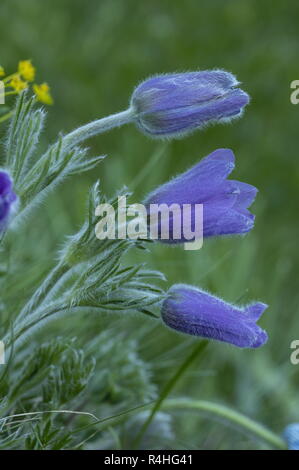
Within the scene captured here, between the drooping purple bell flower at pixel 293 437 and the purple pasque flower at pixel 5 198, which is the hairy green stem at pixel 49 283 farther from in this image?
the drooping purple bell flower at pixel 293 437

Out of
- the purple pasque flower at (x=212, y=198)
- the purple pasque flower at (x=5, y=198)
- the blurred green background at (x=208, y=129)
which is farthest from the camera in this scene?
the blurred green background at (x=208, y=129)

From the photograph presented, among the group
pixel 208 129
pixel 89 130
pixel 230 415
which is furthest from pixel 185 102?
pixel 208 129

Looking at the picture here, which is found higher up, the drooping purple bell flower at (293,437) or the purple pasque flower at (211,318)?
the purple pasque flower at (211,318)

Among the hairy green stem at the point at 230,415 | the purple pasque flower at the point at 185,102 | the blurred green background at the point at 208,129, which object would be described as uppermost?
the blurred green background at the point at 208,129

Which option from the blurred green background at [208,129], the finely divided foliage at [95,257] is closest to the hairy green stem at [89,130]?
the finely divided foliage at [95,257]

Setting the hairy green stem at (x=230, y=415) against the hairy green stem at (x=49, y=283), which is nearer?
the hairy green stem at (x=49, y=283)

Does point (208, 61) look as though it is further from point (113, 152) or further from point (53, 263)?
point (53, 263)
